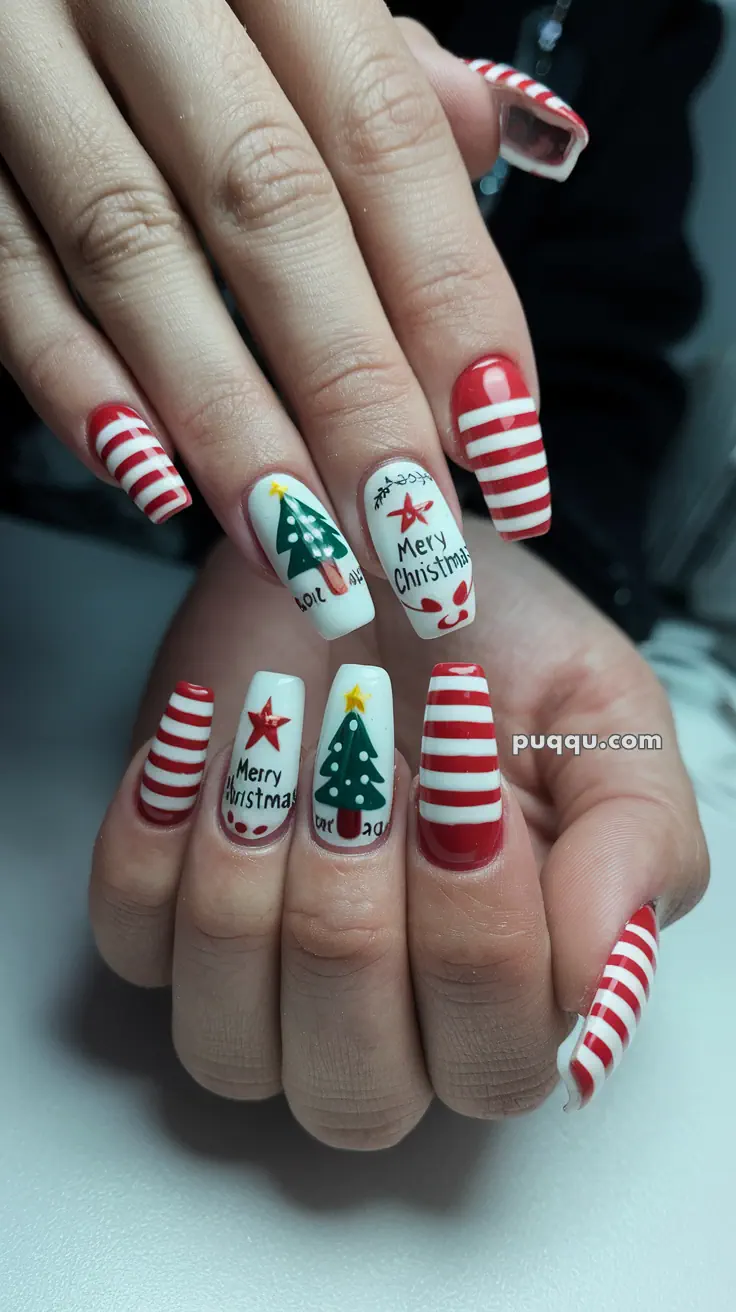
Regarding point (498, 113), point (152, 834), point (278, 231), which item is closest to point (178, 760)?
point (152, 834)

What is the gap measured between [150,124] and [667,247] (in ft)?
1.96

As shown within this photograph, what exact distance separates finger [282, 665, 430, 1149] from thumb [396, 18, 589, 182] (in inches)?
12.1

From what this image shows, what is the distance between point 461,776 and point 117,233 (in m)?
0.28

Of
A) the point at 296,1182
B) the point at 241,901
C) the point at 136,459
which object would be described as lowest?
the point at 296,1182

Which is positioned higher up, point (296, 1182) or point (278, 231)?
point (278, 231)

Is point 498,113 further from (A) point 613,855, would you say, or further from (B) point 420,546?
(A) point 613,855

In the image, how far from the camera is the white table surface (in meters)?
0.40

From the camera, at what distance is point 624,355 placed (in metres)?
0.85

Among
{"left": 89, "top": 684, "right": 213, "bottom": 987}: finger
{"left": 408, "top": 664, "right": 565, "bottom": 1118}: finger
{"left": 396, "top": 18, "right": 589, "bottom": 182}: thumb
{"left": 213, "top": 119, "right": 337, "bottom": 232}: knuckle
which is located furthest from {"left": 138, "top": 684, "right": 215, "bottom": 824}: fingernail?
{"left": 396, "top": 18, "right": 589, "bottom": 182}: thumb

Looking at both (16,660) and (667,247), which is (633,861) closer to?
(16,660)

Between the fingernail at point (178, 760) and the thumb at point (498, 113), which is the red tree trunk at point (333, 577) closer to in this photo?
the fingernail at point (178, 760)

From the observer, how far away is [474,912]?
399 mm

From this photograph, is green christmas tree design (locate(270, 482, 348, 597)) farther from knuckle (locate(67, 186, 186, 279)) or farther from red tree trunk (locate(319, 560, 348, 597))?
knuckle (locate(67, 186, 186, 279))

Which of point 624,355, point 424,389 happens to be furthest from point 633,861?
point 624,355
